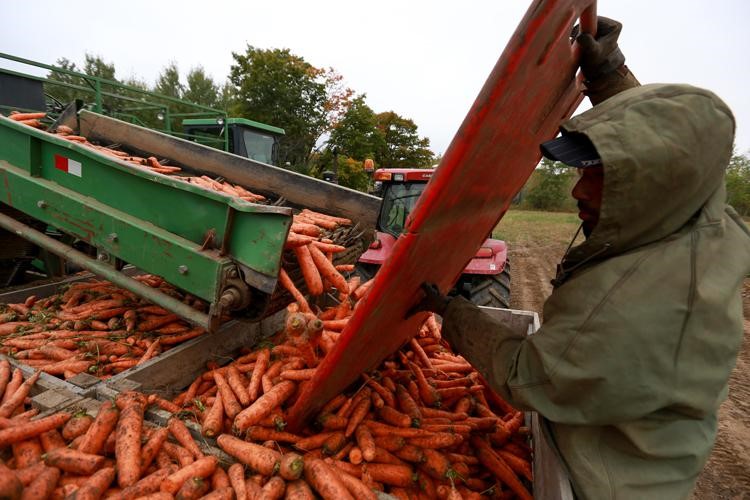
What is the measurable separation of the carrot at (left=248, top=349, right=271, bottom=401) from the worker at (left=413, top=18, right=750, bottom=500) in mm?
1514

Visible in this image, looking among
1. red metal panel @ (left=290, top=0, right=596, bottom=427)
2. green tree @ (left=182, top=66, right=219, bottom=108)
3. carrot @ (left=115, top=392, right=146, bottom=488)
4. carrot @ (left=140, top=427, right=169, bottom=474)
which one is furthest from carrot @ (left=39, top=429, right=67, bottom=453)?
green tree @ (left=182, top=66, right=219, bottom=108)

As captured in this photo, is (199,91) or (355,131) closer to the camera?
(355,131)

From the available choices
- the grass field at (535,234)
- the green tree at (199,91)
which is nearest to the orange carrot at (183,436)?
the grass field at (535,234)

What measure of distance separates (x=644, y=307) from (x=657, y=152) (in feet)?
1.65

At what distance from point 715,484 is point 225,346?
4485mm

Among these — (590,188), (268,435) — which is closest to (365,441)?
(268,435)

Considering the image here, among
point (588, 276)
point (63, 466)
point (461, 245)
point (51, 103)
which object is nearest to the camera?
point (588, 276)

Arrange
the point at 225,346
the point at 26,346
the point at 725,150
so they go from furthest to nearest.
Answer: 1. the point at 225,346
2. the point at 26,346
3. the point at 725,150

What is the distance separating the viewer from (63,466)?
1780 millimetres

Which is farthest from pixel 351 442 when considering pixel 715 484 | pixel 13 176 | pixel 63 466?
pixel 715 484

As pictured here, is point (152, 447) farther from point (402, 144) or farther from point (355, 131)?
point (402, 144)

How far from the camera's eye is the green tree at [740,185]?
106 feet

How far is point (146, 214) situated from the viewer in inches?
109

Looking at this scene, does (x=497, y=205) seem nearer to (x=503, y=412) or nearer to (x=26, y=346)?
(x=503, y=412)
